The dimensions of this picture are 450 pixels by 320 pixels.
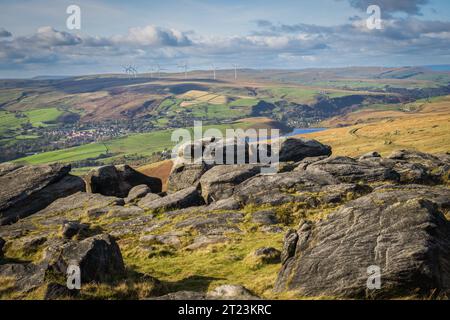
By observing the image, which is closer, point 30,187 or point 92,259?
point 92,259

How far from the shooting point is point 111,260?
21.2 m

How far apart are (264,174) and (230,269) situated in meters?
20.1

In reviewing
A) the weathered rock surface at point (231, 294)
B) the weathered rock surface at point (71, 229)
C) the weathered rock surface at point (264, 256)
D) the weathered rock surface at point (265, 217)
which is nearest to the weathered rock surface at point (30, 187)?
the weathered rock surface at point (71, 229)

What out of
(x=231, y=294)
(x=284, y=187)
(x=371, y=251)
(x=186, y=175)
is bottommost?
(x=186, y=175)

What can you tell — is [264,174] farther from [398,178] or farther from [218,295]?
[218,295]

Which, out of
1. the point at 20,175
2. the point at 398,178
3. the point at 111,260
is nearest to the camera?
the point at 111,260

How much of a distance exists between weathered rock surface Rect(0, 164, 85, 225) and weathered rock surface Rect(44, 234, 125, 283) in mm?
30209

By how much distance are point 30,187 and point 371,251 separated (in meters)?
45.3

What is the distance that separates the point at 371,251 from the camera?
1767 cm

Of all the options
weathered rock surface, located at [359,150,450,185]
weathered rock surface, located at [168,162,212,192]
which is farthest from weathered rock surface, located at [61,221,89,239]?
weathered rock surface, located at [359,150,450,185]

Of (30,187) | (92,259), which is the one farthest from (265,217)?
(30,187)

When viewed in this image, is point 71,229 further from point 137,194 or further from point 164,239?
point 137,194
